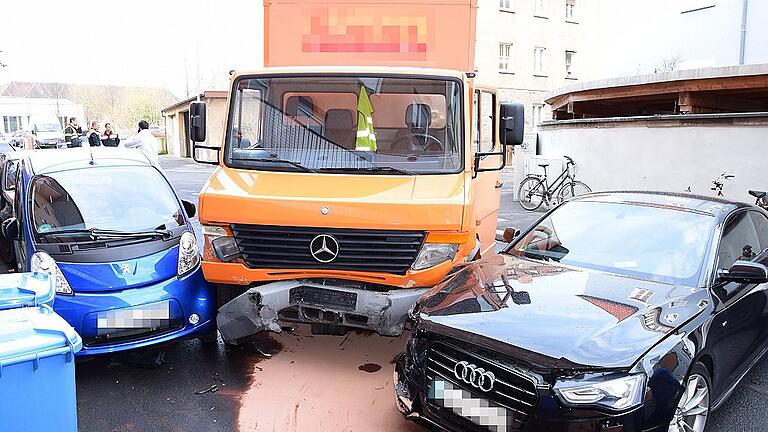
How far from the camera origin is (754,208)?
16.6 ft

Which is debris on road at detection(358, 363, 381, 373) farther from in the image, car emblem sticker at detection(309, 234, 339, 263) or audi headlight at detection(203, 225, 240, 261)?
audi headlight at detection(203, 225, 240, 261)

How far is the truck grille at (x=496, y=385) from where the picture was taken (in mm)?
3236

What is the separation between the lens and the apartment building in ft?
108

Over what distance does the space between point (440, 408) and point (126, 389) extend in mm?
2589

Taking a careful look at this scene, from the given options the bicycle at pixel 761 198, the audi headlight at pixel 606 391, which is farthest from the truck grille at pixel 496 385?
the bicycle at pixel 761 198

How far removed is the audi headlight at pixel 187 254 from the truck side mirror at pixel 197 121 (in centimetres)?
88

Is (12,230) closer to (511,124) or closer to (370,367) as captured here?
(370,367)

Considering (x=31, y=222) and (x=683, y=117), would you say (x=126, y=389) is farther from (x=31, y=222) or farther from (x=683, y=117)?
(x=683, y=117)

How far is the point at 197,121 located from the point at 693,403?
4472 millimetres

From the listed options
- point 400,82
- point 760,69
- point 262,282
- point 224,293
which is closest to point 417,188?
point 400,82

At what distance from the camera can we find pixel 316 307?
4805 millimetres

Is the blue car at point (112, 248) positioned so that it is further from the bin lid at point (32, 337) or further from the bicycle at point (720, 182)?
the bicycle at point (720, 182)

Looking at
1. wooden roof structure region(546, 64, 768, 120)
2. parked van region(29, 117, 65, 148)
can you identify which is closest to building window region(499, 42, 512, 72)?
wooden roof structure region(546, 64, 768, 120)

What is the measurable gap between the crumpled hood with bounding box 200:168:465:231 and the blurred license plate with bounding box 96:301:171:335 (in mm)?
793
